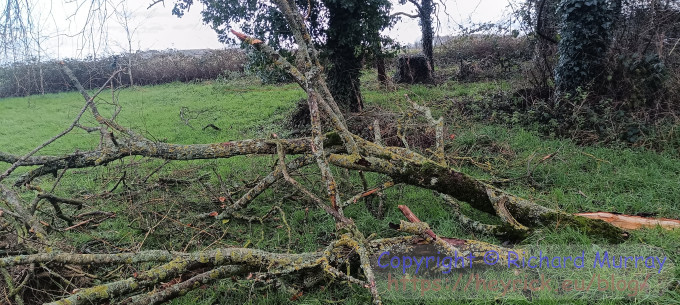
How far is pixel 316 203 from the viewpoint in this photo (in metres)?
3.46

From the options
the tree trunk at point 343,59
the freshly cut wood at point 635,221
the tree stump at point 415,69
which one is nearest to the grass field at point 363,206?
the freshly cut wood at point 635,221

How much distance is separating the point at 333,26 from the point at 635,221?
6149 millimetres

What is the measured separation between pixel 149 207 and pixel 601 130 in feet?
21.0

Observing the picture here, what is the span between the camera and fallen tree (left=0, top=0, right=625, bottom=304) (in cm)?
246

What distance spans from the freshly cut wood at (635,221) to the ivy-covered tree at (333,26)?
534 centimetres

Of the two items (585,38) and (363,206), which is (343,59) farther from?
(363,206)

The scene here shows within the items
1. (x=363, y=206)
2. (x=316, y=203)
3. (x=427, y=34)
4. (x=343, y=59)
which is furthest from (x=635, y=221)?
(x=427, y=34)

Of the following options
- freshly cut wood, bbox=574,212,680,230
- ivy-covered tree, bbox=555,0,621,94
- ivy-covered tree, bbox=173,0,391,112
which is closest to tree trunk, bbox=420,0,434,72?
ivy-covered tree, bbox=173,0,391,112

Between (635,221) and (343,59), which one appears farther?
(343,59)

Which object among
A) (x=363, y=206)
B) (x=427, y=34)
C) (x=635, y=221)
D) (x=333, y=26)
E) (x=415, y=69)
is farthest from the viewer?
(x=427, y=34)

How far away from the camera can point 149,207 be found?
459 centimetres

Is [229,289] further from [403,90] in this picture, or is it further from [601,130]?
[403,90]

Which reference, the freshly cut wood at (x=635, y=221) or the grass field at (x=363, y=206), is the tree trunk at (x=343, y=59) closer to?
the grass field at (x=363, y=206)

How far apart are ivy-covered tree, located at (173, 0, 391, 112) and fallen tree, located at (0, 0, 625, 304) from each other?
3620mm
